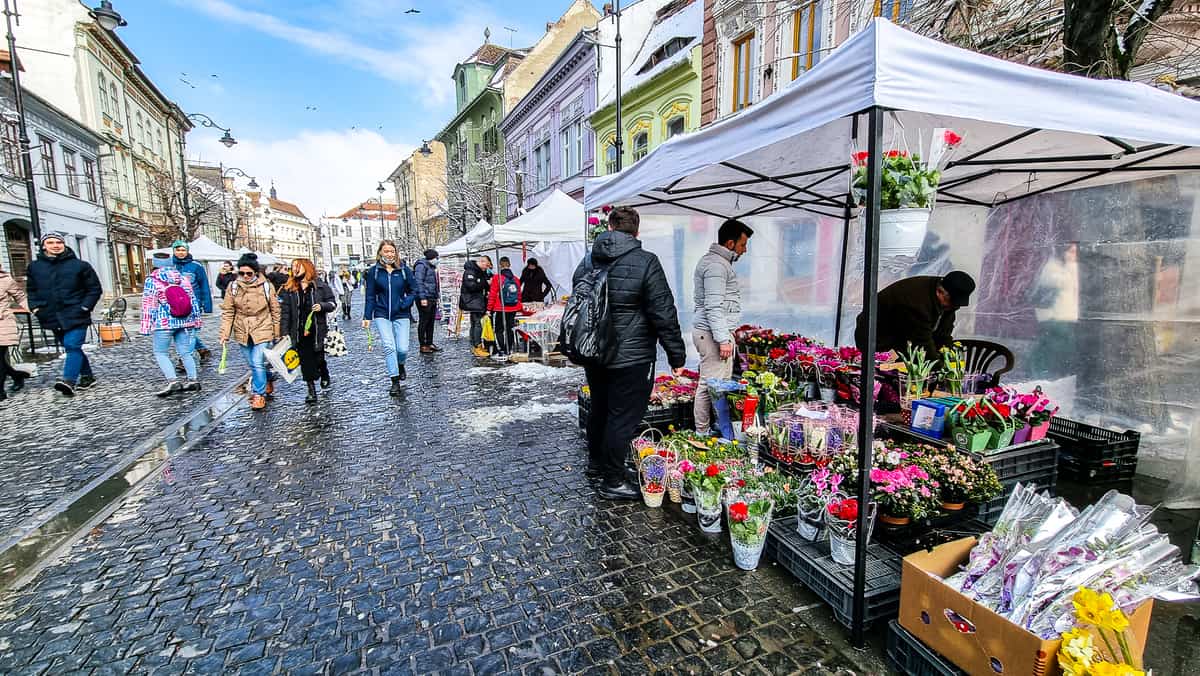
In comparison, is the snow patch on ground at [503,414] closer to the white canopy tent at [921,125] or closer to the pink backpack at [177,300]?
the white canopy tent at [921,125]

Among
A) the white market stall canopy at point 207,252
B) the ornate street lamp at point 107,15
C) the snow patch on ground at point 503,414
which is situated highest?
the ornate street lamp at point 107,15

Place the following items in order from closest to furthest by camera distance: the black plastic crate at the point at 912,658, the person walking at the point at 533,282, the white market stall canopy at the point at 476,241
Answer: the black plastic crate at the point at 912,658 < the white market stall canopy at the point at 476,241 < the person walking at the point at 533,282

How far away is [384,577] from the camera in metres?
2.95

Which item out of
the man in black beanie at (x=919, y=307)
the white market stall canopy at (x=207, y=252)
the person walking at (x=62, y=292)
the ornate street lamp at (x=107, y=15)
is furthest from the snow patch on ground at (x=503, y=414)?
the white market stall canopy at (x=207, y=252)

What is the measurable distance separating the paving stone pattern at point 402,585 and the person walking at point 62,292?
4.22 meters

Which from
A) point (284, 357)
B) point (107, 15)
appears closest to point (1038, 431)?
Answer: point (284, 357)

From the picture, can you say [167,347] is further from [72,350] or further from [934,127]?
[934,127]

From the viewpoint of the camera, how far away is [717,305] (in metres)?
4.33

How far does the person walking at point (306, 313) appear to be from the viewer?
6309mm

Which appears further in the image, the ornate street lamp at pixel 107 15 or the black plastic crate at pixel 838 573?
the ornate street lamp at pixel 107 15

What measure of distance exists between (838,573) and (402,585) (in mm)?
2277

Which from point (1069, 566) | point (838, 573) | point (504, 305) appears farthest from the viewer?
point (504, 305)

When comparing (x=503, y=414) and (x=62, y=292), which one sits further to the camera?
(x=62, y=292)

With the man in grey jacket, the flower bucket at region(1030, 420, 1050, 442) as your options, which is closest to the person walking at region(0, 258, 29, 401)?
the man in grey jacket
